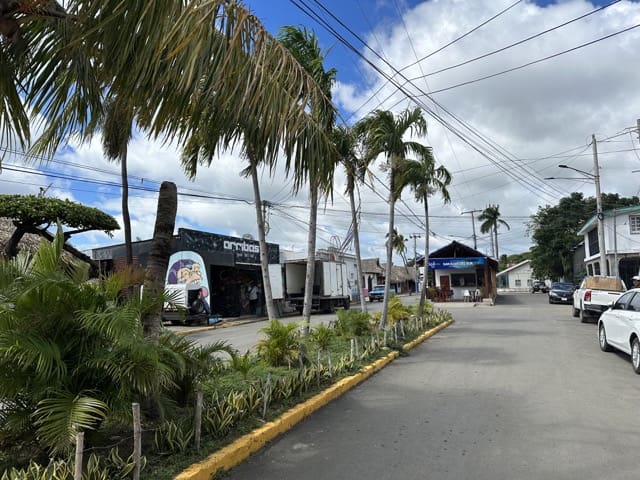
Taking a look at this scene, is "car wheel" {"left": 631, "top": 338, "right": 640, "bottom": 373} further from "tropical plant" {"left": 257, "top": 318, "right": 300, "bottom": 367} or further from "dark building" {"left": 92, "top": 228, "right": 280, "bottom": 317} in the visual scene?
"dark building" {"left": 92, "top": 228, "right": 280, "bottom": 317}

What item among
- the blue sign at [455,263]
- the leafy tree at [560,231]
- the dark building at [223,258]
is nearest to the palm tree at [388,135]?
the dark building at [223,258]

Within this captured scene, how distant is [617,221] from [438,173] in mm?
22618

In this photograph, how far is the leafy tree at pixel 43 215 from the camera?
34.9 feet

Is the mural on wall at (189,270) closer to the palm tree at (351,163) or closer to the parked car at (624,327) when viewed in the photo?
the palm tree at (351,163)

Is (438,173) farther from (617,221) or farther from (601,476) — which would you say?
(617,221)

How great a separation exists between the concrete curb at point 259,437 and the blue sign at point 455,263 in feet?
95.1

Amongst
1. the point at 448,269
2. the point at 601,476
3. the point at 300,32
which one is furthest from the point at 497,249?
the point at 601,476

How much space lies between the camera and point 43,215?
36.0 feet

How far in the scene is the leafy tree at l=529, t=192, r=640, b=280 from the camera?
176 ft

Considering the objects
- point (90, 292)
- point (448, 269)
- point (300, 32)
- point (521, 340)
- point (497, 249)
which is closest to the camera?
point (90, 292)

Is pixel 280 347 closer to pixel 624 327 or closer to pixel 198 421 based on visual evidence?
pixel 198 421

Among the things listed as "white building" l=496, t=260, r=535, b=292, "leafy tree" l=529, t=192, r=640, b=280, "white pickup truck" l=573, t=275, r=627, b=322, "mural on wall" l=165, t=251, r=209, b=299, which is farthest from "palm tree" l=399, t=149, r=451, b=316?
"white building" l=496, t=260, r=535, b=292

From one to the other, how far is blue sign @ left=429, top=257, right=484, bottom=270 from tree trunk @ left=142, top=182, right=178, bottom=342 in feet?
106

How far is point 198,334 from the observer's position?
19.5 m
